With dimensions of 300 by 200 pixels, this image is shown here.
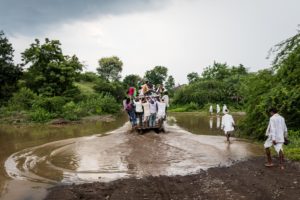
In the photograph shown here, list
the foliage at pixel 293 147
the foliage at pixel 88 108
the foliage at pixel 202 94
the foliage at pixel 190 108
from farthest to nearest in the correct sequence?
the foliage at pixel 202 94, the foliage at pixel 190 108, the foliage at pixel 88 108, the foliage at pixel 293 147

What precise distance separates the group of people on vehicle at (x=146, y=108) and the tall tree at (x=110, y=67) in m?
63.4

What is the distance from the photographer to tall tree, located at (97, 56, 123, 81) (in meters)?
83.8

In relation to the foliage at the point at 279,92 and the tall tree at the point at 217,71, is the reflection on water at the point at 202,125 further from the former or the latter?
the tall tree at the point at 217,71

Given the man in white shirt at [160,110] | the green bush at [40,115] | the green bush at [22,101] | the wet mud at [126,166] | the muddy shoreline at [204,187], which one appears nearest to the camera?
the muddy shoreline at [204,187]

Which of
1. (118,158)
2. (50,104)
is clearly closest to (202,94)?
(50,104)

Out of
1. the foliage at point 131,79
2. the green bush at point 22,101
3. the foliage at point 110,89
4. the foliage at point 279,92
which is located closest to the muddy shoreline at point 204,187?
the foliage at point 279,92

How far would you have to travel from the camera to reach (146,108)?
19359 millimetres

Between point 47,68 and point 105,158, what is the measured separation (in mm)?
30060

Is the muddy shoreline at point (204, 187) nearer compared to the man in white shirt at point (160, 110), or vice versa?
the muddy shoreline at point (204, 187)

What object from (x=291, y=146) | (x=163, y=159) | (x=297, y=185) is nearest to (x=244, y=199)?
(x=297, y=185)

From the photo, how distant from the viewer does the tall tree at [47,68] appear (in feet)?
136

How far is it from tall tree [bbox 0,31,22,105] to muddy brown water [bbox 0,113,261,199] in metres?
24.9

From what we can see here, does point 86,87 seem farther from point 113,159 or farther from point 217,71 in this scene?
point 113,159

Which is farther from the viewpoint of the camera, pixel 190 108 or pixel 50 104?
pixel 190 108
